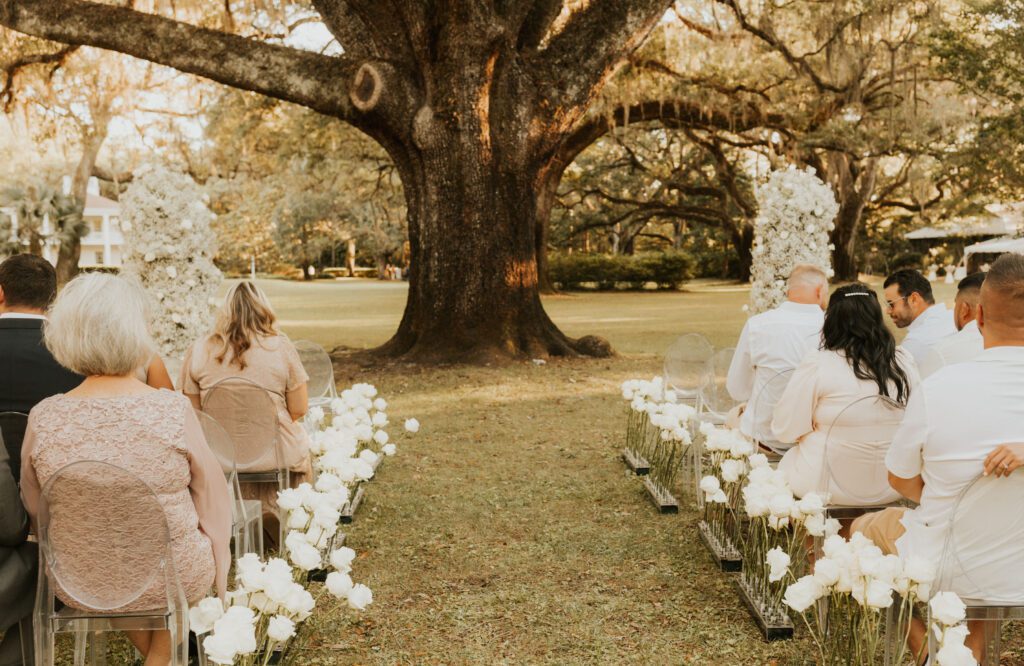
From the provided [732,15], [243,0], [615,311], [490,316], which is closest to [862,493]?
[490,316]

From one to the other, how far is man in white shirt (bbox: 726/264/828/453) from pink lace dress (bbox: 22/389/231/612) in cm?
291

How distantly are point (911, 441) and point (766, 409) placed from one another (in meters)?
1.91

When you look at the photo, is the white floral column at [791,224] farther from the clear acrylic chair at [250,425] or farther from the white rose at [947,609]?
the white rose at [947,609]

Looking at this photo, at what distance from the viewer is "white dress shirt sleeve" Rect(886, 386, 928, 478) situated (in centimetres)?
277

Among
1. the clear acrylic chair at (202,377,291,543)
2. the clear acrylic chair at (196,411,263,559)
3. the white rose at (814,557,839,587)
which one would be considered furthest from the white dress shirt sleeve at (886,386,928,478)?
the clear acrylic chair at (202,377,291,543)

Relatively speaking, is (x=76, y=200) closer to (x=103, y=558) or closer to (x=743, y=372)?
(x=743, y=372)

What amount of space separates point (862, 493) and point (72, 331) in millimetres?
2920

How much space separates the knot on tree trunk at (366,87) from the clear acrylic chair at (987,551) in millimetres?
9322

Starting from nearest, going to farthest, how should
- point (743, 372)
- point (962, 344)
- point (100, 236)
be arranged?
point (962, 344) → point (743, 372) → point (100, 236)

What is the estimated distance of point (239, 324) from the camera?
4531 mm

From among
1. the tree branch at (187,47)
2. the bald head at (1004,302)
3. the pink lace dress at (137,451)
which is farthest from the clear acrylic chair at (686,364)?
the tree branch at (187,47)

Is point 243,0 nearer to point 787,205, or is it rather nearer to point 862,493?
point 787,205

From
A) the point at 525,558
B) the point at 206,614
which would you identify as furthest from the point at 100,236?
the point at 206,614

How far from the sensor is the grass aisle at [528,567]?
368cm
